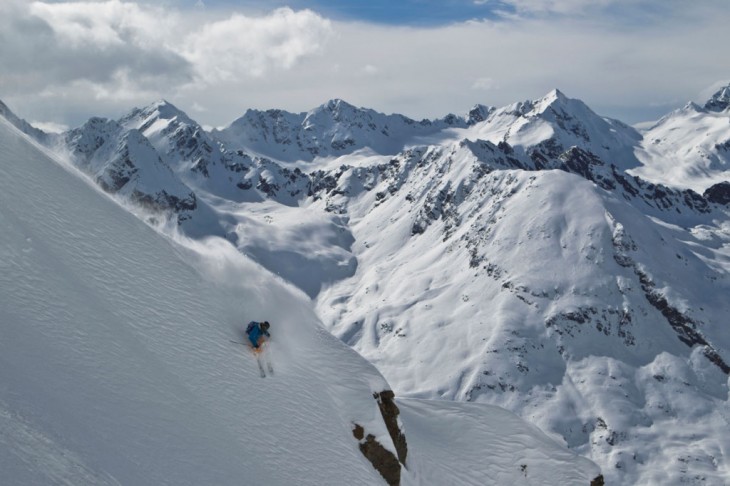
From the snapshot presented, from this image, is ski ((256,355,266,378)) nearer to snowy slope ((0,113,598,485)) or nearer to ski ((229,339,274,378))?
ski ((229,339,274,378))

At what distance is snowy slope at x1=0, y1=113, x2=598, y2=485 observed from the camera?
45.9 feet

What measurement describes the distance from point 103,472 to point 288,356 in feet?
43.5

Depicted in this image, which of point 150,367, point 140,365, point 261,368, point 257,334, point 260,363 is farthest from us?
point 257,334

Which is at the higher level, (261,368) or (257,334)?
(257,334)

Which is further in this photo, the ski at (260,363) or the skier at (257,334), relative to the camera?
the skier at (257,334)

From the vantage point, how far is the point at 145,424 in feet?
51.2

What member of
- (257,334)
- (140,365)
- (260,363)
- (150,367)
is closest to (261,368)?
(260,363)

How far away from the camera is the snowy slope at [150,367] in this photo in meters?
14.0

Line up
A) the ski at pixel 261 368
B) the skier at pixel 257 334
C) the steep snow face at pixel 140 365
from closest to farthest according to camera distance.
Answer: the steep snow face at pixel 140 365, the ski at pixel 261 368, the skier at pixel 257 334

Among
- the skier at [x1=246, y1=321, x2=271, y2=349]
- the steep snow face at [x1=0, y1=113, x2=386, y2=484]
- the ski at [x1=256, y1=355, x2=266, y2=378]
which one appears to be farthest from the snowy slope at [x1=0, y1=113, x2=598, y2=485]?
the skier at [x1=246, y1=321, x2=271, y2=349]

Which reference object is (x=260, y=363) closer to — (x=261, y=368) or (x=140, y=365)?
(x=261, y=368)

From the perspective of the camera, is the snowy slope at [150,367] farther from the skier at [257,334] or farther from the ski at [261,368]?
the skier at [257,334]

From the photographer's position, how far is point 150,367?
1803 centimetres

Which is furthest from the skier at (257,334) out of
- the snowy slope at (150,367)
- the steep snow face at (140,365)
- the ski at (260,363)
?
the steep snow face at (140,365)
